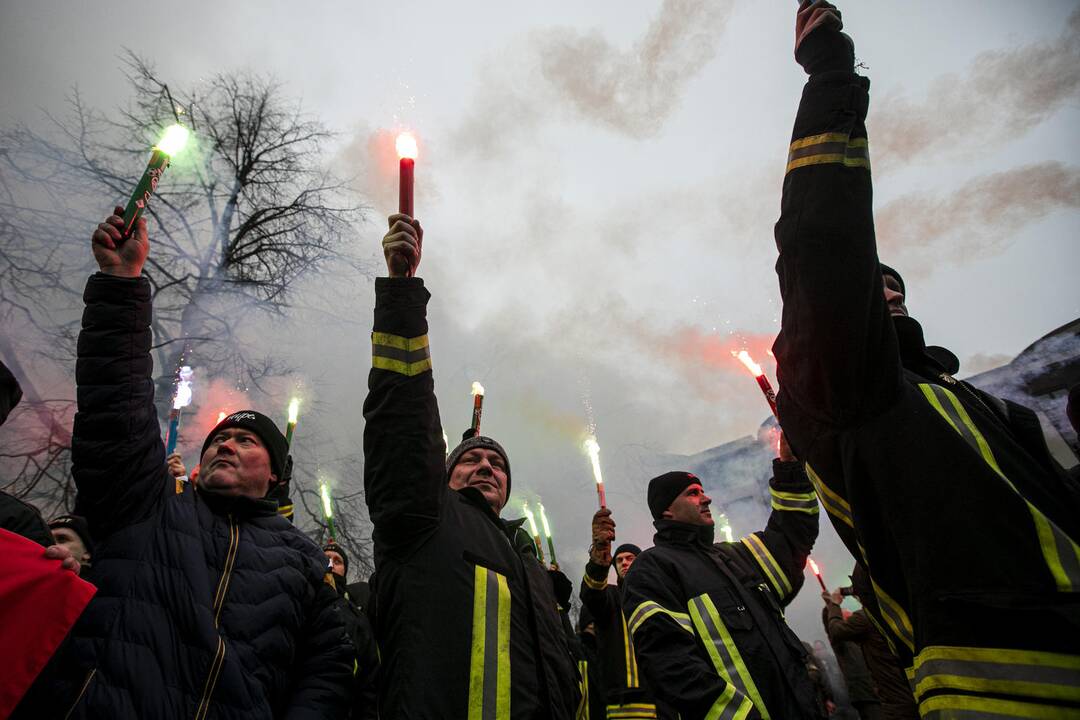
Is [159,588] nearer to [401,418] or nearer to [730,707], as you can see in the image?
[401,418]

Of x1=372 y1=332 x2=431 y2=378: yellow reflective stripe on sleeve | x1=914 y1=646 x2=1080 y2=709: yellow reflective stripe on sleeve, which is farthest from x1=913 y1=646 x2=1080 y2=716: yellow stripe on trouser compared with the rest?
x1=372 y1=332 x2=431 y2=378: yellow reflective stripe on sleeve

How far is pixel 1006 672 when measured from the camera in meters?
1.17

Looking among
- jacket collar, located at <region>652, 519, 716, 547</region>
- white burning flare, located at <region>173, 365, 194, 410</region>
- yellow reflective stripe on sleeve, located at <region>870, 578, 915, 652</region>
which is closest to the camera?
yellow reflective stripe on sleeve, located at <region>870, 578, 915, 652</region>

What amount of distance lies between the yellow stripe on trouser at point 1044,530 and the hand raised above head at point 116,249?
2.68 metres

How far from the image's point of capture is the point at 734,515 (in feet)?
70.3

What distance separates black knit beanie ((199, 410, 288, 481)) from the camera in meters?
2.74

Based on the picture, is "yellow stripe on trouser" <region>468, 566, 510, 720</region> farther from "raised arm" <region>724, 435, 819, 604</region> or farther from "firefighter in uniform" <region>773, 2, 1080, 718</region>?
"raised arm" <region>724, 435, 819, 604</region>

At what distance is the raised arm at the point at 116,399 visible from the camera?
194cm

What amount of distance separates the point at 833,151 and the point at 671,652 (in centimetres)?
247

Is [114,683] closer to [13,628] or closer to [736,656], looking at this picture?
[13,628]

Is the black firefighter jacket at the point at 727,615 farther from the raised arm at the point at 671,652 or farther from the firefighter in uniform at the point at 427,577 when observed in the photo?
the firefighter in uniform at the point at 427,577

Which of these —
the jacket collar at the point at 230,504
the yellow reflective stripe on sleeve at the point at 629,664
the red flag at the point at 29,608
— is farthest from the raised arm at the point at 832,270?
the yellow reflective stripe on sleeve at the point at 629,664

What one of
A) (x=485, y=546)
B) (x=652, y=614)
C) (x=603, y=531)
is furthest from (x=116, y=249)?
(x=603, y=531)

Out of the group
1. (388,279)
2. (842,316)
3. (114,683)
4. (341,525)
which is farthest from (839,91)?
(341,525)
